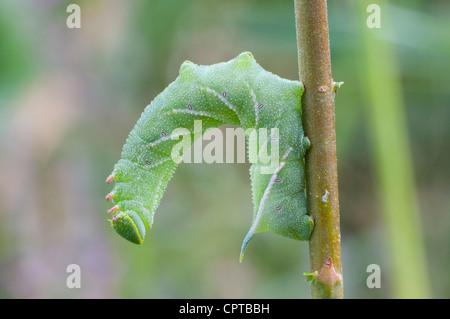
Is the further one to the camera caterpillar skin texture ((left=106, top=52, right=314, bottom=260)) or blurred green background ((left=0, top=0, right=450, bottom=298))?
blurred green background ((left=0, top=0, right=450, bottom=298))

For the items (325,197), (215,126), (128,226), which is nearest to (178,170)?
(215,126)

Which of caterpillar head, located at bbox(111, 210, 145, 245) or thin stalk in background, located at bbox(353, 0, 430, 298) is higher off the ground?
thin stalk in background, located at bbox(353, 0, 430, 298)

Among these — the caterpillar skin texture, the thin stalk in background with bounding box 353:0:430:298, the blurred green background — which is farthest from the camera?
the blurred green background

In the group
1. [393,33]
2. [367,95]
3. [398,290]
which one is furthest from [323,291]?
[393,33]

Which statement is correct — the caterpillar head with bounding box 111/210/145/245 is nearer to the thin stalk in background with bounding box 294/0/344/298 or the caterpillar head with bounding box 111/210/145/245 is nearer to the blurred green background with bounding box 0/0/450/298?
the thin stalk in background with bounding box 294/0/344/298

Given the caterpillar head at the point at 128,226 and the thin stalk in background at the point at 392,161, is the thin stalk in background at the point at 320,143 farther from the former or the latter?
the thin stalk in background at the point at 392,161

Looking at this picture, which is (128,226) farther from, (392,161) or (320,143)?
(392,161)

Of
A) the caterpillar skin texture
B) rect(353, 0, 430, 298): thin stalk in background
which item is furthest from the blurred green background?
the caterpillar skin texture
